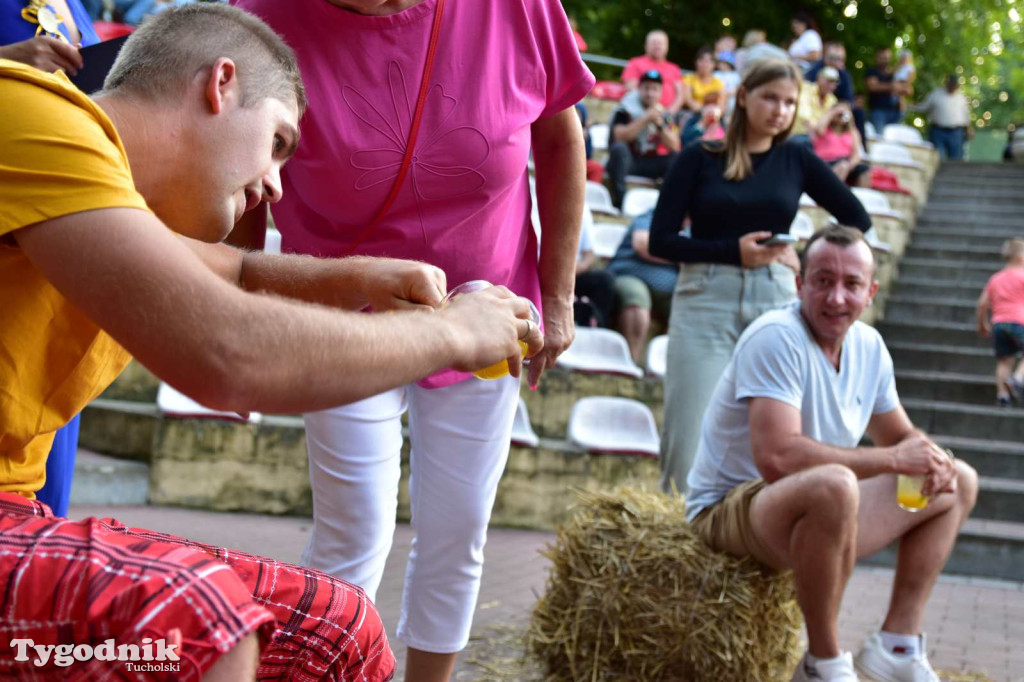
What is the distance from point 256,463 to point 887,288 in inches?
267

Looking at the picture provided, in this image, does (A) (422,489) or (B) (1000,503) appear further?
(B) (1000,503)

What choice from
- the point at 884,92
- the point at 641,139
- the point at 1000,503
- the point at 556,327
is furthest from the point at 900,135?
the point at 556,327

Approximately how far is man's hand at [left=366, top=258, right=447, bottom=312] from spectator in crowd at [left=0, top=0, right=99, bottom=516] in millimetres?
661

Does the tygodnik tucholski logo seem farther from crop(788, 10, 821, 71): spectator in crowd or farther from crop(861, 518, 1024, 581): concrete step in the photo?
crop(788, 10, 821, 71): spectator in crowd

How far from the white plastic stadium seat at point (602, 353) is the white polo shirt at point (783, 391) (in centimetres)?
356

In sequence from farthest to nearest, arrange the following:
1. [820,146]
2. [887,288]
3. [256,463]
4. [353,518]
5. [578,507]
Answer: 1. [820,146]
2. [887,288]
3. [256,463]
4. [578,507]
5. [353,518]

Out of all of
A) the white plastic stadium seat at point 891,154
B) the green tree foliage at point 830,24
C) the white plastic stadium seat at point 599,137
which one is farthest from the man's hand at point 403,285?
the green tree foliage at point 830,24

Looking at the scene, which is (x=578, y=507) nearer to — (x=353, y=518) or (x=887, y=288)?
(x=353, y=518)

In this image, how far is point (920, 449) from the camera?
3.91m

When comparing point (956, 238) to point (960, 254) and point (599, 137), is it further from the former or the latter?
point (599, 137)

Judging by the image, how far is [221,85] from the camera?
1.54 metres

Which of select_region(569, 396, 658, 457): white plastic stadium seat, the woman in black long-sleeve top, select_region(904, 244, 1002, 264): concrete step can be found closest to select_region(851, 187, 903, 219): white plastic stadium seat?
select_region(904, 244, 1002, 264): concrete step

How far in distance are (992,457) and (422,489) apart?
632 cm

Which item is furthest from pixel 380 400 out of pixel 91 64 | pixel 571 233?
pixel 91 64
